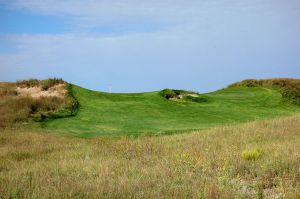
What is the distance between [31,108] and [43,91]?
161 inches

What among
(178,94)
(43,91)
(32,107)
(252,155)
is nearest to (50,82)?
(43,91)

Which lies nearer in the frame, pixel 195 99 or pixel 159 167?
pixel 159 167

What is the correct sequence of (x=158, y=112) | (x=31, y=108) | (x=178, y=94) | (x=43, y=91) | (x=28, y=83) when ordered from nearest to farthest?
(x=31, y=108), (x=158, y=112), (x=43, y=91), (x=28, y=83), (x=178, y=94)

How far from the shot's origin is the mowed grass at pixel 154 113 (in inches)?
850

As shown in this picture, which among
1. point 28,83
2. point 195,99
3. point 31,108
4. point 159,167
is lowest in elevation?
point 159,167

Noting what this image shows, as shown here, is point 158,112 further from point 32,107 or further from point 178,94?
point 32,107

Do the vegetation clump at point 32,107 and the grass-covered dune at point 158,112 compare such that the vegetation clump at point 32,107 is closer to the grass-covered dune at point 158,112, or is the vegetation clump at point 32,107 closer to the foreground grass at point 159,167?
the grass-covered dune at point 158,112

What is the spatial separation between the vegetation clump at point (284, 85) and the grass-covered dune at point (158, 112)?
1198 mm

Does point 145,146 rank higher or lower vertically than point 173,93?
lower

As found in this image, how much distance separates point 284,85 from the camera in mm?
38156

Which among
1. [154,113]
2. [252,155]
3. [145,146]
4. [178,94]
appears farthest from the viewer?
[178,94]

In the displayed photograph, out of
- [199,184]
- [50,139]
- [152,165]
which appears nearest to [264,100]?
[50,139]

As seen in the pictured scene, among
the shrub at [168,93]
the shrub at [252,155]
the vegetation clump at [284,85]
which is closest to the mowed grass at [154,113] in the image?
the shrub at [168,93]

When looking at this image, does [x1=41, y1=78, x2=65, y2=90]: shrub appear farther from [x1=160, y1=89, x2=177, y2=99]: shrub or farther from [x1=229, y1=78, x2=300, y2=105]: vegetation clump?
[x1=229, y1=78, x2=300, y2=105]: vegetation clump
